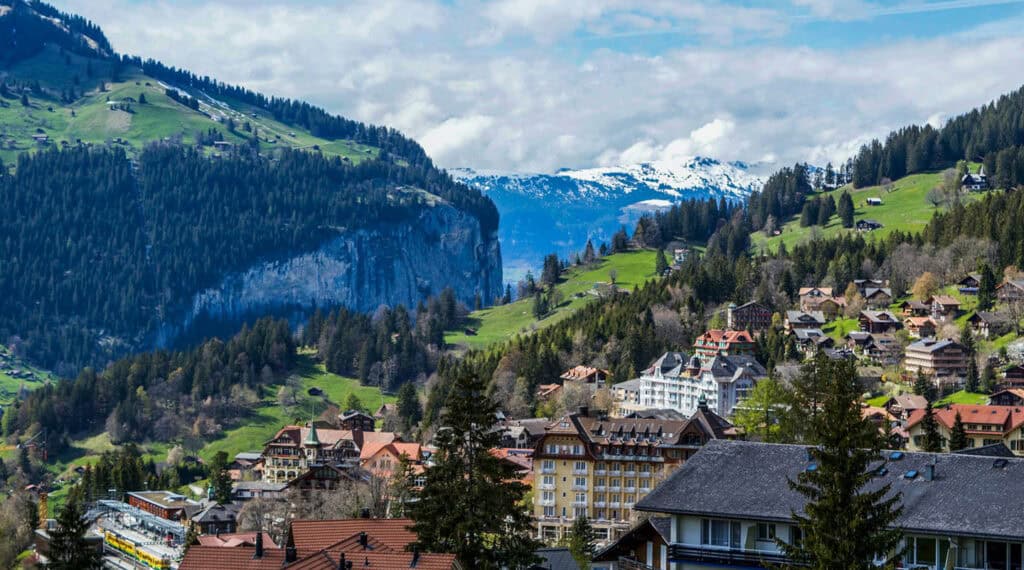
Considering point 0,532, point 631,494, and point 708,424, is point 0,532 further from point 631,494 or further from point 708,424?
point 708,424

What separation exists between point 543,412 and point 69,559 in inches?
4127

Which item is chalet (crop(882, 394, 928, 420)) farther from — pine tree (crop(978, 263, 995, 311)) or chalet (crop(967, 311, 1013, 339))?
pine tree (crop(978, 263, 995, 311))

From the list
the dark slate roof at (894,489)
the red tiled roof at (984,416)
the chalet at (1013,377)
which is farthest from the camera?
the chalet at (1013,377)

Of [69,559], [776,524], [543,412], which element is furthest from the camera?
[543,412]

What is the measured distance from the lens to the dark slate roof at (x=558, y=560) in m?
60.3

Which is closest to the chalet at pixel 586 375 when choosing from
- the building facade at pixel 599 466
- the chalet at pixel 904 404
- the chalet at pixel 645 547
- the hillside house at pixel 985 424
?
the chalet at pixel 904 404

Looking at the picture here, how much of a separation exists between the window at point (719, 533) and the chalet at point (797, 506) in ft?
0.10

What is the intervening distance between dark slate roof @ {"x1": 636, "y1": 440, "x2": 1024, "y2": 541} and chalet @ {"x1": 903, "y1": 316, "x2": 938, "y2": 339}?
124 metres

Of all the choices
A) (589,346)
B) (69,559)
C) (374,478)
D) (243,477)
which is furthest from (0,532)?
(589,346)

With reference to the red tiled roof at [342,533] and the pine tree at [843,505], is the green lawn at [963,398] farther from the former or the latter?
the pine tree at [843,505]

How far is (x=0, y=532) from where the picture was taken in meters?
115

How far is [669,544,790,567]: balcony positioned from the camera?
4019 centimetres

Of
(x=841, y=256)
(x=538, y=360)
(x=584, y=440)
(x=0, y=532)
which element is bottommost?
(x=0, y=532)

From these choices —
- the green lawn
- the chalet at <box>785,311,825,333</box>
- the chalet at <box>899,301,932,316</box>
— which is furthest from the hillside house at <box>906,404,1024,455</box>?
the chalet at <box>785,311,825,333</box>
